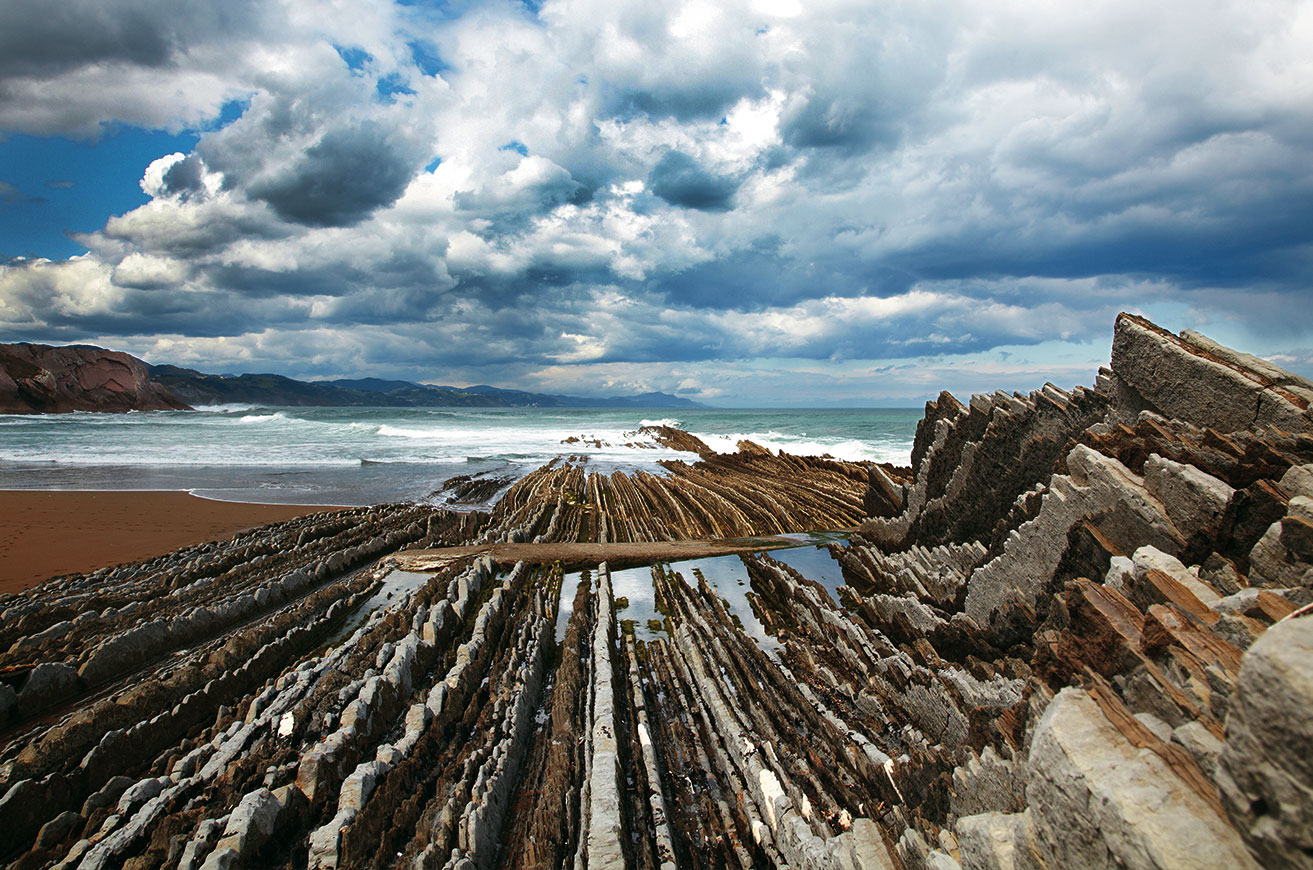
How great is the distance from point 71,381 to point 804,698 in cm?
13660

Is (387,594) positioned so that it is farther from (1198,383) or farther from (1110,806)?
(1198,383)

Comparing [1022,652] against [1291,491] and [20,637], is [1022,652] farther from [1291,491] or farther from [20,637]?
[20,637]

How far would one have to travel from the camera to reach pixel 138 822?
401 cm

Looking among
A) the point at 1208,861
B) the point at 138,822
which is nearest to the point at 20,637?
the point at 138,822

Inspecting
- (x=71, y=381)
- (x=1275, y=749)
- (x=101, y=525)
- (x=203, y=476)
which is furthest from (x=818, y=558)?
(x=71, y=381)

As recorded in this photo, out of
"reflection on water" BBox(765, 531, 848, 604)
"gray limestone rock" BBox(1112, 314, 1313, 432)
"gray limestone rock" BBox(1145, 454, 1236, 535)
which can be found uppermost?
"gray limestone rock" BBox(1112, 314, 1313, 432)

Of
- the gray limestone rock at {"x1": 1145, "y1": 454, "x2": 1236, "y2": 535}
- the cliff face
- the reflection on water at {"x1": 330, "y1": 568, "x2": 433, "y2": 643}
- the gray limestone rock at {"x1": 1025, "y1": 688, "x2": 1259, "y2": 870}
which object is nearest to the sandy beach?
the reflection on water at {"x1": 330, "y1": 568, "x2": 433, "y2": 643}

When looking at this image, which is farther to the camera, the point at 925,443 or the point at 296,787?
the point at 925,443

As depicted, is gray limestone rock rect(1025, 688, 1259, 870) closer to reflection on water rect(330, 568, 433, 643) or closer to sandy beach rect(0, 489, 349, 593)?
reflection on water rect(330, 568, 433, 643)

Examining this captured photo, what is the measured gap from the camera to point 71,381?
95625 millimetres

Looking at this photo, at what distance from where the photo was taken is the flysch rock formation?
2.82 meters

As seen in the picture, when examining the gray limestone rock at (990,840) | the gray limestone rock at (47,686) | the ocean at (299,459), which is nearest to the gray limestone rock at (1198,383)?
the gray limestone rock at (990,840)

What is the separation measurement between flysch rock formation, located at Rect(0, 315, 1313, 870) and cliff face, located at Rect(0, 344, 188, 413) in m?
116

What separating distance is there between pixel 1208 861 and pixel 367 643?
24.6ft
